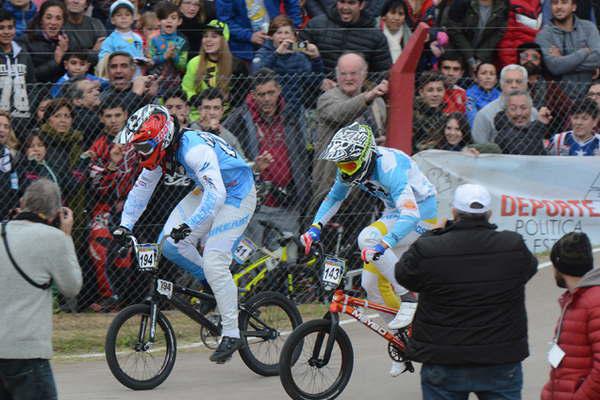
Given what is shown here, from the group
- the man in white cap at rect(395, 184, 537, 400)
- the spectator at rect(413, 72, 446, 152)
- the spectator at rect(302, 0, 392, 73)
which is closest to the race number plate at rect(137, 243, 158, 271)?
the man in white cap at rect(395, 184, 537, 400)

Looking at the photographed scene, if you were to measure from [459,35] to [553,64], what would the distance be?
1071 millimetres

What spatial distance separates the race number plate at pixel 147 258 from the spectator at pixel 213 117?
95.6 inches

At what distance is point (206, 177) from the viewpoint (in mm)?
8406

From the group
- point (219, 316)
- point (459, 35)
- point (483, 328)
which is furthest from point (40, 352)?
point (459, 35)

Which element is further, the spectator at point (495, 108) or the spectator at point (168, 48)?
the spectator at point (168, 48)

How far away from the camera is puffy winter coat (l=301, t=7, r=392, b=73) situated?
11953mm

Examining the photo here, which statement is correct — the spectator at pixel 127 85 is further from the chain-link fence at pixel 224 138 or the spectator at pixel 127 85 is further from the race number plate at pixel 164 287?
the race number plate at pixel 164 287

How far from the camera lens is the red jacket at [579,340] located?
212 inches

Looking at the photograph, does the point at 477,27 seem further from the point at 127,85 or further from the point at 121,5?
the point at 127,85

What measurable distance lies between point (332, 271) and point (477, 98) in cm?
467

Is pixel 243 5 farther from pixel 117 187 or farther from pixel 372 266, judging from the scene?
pixel 372 266

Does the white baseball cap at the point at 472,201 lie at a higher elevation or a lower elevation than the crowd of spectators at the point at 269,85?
lower

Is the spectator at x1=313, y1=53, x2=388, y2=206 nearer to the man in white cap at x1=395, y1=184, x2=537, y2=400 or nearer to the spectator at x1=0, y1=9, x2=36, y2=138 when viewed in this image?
the spectator at x1=0, y1=9, x2=36, y2=138

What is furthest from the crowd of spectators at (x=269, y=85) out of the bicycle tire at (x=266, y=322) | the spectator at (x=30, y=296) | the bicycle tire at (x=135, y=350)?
the spectator at (x=30, y=296)
